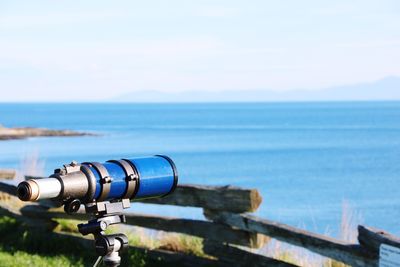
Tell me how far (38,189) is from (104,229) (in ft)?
1.51

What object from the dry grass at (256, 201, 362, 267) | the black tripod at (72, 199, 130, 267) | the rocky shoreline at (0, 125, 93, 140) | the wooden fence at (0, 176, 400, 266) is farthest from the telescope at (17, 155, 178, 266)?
the rocky shoreline at (0, 125, 93, 140)

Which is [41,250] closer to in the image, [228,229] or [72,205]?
[228,229]

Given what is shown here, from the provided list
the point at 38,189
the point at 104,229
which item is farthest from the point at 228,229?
the point at 38,189

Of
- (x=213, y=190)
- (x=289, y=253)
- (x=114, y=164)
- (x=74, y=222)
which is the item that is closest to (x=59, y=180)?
(x=114, y=164)

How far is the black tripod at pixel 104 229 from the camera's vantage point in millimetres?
3967

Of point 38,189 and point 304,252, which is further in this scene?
point 304,252

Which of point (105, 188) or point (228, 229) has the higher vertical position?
point (105, 188)

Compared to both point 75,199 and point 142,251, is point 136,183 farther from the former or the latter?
point 142,251

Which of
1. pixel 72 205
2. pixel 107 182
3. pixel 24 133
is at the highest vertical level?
pixel 107 182

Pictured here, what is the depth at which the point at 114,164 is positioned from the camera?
411 cm

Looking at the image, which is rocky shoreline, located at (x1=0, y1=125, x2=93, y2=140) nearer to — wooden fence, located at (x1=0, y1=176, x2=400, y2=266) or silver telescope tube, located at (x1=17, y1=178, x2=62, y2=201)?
wooden fence, located at (x1=0, y1=176, x2=400, y2=266)

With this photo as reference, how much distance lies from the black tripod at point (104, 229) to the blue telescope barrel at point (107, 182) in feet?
0.16

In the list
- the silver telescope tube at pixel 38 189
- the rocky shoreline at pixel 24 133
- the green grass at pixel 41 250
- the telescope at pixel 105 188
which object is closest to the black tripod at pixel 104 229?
the telescope at pixel 105 188

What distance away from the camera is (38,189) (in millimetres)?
3680
